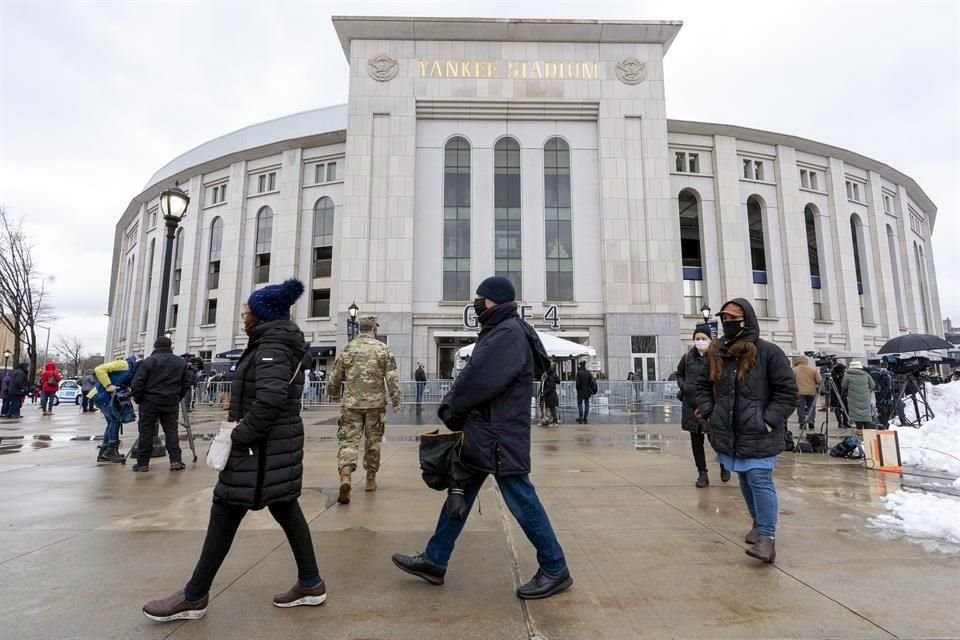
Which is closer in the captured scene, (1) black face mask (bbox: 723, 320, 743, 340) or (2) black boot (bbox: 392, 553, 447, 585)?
(2) black boot (bbox: 392, 553, 447, 585)

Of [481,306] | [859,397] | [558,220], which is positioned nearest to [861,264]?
[558,220]

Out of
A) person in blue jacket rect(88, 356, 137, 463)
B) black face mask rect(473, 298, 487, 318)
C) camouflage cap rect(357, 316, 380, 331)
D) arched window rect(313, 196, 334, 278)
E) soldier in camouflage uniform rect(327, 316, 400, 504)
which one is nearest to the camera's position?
black face mask rect(473, 298, 487, 318)

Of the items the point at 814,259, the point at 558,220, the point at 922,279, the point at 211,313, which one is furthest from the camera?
the point at 922,279

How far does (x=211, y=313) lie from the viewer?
134ft

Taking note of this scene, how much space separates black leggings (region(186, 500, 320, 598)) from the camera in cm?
279

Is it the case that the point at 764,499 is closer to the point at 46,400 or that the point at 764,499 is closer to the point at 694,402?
the point at 694,402

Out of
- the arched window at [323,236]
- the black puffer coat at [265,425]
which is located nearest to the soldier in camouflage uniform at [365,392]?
the black puffer coat at [265,425]

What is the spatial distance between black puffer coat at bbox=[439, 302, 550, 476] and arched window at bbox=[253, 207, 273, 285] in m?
39.4

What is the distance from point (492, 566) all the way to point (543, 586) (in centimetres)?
66

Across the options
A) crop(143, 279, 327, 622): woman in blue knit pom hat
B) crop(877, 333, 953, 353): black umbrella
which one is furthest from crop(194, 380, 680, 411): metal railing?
crop(143, 279, 327, 622): woman in blue knit pom hat

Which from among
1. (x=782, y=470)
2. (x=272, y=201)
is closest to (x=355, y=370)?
(x=782, y=470)

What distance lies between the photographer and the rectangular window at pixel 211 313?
133 feet

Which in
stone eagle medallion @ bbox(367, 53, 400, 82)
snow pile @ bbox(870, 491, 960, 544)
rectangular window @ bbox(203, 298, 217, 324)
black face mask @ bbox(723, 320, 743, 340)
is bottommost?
snow pile @ bbox(870, 491, 960, 544)

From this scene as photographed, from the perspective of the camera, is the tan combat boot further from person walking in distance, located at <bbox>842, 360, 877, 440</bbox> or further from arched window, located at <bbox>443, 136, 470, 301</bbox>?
arched window, located at <bbox>443, 136, 470, 301</bbox>
